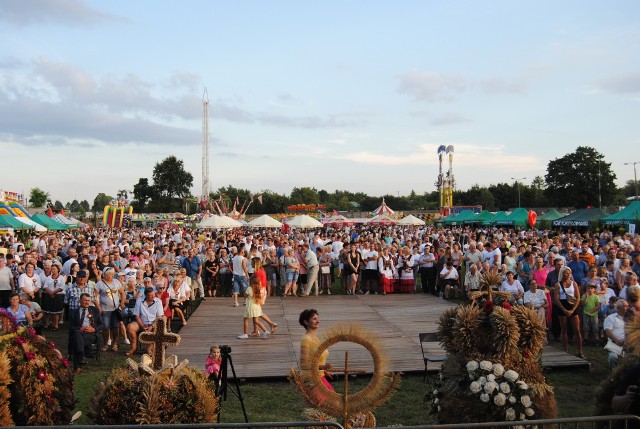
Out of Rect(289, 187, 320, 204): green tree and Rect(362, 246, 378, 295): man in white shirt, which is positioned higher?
Rect(289, 187, 320, 204): green tree

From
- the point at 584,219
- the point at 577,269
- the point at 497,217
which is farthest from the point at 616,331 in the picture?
the point at 497,217

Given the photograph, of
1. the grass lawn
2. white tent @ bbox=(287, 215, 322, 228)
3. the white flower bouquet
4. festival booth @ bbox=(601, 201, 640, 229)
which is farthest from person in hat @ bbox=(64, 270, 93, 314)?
festival booth @ bbox=(601, 201, 640, 229)

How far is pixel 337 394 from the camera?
16.6 feet

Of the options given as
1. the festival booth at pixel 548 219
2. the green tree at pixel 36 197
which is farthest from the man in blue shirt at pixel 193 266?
the green tree at pixel 36 197

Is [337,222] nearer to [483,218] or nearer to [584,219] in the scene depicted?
[483,218]

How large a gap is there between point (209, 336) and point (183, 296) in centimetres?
160

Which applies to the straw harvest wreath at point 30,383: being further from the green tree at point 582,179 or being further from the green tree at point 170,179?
the green tree at point 170,179

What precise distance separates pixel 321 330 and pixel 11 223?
72.8 ft

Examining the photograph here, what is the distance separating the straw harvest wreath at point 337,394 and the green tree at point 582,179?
81.6 meters

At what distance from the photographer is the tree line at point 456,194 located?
265ft

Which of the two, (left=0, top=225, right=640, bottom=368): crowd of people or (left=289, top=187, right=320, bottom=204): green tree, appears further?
(left=289, top=187, right=320, bottom=204): green tree

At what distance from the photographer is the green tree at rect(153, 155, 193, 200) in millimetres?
113688

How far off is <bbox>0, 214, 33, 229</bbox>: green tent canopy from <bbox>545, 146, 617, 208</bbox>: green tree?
236 feet

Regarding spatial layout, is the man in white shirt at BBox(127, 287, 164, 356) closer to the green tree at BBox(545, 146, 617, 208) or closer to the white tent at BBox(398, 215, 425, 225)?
the white tent at BBox(398, 215, 425, 225)
